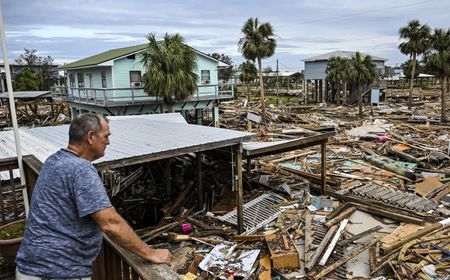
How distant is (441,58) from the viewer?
28.4 metres

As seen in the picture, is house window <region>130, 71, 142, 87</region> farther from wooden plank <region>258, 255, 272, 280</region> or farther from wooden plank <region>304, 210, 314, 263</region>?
wooden plank <region>258, 255, 272, 280</region>

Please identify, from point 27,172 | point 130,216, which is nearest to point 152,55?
point 130,216

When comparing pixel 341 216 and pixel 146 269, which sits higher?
pixel 146 269

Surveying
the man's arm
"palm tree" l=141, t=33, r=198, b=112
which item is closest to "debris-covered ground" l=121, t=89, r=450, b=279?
the man's arm

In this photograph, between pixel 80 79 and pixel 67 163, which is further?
pixel 80 79

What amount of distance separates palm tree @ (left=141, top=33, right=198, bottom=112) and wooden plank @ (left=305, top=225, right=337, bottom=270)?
46.2 ft

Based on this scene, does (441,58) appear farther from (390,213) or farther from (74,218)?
(74,218)

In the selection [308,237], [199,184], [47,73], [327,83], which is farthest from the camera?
[47,73]

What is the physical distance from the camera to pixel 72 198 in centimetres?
217

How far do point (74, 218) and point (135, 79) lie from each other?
77.9 ft

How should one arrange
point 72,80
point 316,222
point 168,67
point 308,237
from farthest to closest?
point 72,80, point 168,67, point 316,222, point 308,237

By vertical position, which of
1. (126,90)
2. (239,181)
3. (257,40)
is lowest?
(239,181)

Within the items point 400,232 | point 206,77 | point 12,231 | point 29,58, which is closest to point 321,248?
point 400,232

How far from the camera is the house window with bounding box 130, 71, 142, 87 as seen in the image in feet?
80.8
